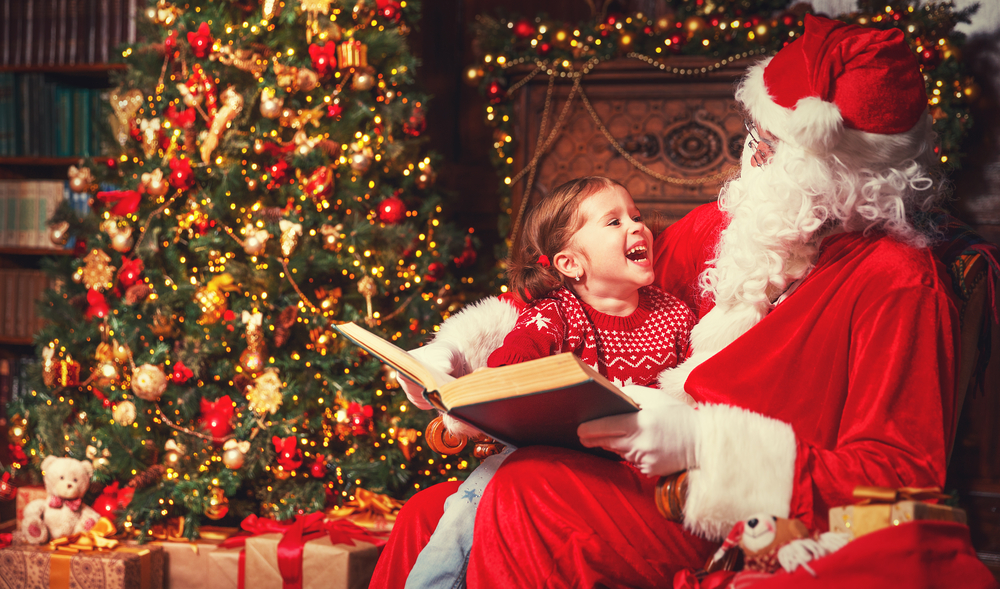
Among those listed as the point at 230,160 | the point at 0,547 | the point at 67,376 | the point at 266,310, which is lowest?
the point at 0,547

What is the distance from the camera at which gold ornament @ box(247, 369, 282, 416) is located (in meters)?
2.31

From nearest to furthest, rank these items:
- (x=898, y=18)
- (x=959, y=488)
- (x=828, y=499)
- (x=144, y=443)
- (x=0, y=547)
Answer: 1. (x=828, y=499)
2. (x=0, y=547)
3. (x=144, y=443)
4. (x=898, y=18)
5. (x=959, y=488)

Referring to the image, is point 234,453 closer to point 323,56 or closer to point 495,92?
point 323,56

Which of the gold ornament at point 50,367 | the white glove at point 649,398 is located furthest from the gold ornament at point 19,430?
the white glove at point 649,398

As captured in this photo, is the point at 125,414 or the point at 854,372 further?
the point at 125,414

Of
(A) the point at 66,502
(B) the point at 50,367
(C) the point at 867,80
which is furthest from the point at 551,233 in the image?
(B) the point at 50,367

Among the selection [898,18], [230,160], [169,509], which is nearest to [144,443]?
[169,509]

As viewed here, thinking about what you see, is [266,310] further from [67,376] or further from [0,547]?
[0,547]

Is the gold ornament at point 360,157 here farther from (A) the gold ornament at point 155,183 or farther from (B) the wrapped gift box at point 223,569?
(B) the wrapped gift box at point 223,569

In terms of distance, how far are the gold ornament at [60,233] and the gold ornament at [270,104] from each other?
0.90 meters

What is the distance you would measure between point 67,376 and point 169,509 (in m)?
0.65

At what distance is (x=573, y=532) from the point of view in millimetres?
1149

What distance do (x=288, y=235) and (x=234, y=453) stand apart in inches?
27.8

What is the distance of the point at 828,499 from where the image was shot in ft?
3.51
